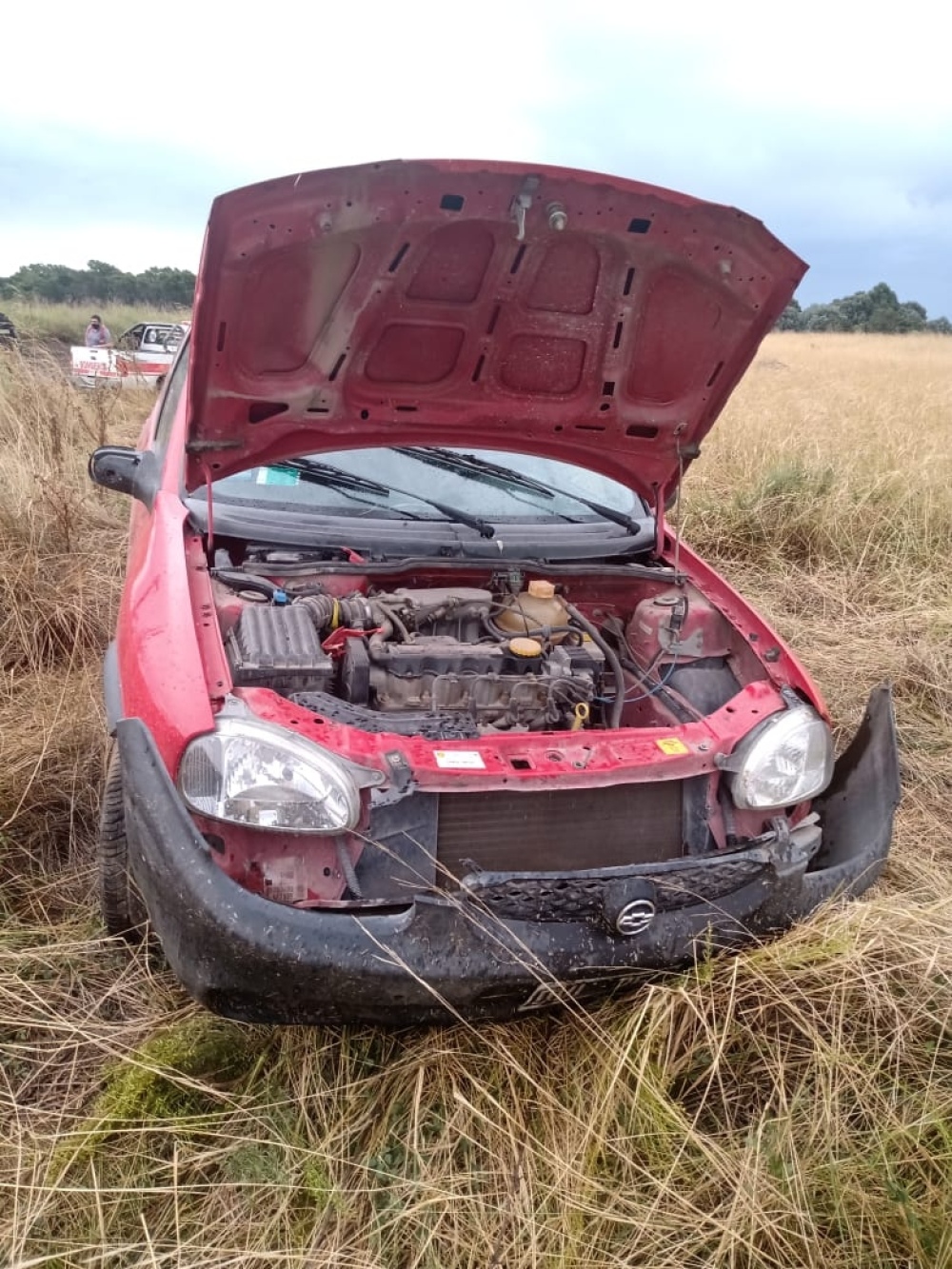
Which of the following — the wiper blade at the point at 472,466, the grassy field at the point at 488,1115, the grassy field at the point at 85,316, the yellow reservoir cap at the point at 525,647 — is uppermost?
the grassy field at the point at 85,316

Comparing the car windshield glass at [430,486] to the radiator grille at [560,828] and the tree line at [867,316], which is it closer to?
the radiator grille at [560,828]

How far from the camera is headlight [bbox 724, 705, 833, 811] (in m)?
2.33

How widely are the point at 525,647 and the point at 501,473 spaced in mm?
985

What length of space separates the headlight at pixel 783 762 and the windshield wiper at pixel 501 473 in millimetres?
1182

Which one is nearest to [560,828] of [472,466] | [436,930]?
[436,930]

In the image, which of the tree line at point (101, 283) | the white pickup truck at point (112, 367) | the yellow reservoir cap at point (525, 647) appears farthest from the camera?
the tree line at point (101, 283)

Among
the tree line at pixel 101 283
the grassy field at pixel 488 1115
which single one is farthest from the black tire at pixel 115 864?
the tree line at pixel 101 283

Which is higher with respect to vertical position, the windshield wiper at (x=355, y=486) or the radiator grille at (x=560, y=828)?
the windshield wiper at (x=355, y=486)

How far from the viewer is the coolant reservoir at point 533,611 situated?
2.90 metres

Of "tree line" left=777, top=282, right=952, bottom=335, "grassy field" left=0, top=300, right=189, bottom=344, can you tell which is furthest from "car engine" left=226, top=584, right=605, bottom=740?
"tree line" left=777, top=282, right=952, bottom=335

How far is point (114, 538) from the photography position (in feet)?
18.0

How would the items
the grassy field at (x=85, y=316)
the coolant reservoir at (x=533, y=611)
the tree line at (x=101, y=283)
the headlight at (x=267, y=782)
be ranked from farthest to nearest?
the tree line at (x=101, y=283)
the grassy field at (x=85, y=316)
the coolant reservoir at (x=533, y=611)
the headlight at (x=267, y=782)

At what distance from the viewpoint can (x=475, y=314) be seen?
2.75 metres

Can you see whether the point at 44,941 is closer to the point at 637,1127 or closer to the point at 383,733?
the point at 383,733
